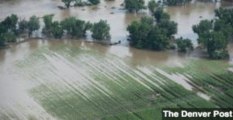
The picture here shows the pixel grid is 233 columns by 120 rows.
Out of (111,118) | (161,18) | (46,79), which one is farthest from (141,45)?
(111,118)

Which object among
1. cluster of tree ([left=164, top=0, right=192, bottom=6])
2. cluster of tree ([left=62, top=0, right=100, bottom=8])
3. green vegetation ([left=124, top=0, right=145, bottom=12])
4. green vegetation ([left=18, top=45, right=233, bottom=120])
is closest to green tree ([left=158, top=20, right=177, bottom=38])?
green vegetation ([left=18, top=45, right=233, bottom=120])

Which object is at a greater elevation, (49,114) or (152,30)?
(152,30)

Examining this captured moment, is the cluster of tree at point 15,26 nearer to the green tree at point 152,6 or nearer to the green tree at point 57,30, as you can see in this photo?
the green tree at point 57,30

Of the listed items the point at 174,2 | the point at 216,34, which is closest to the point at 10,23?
the point at 216,34

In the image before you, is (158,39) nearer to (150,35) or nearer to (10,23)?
(150,35)

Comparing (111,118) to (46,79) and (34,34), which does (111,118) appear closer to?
(46,79)
